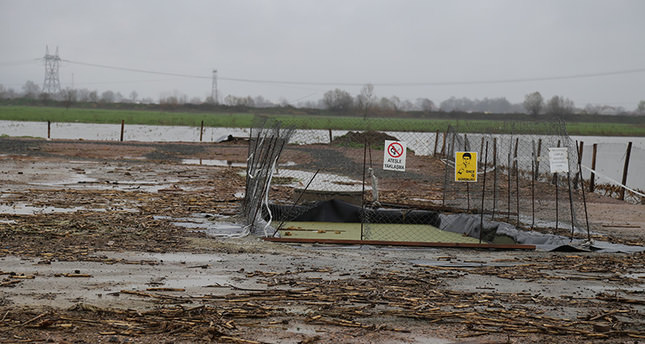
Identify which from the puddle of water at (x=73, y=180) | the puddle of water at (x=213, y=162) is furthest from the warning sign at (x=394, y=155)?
the puddle of water at (x=213, y=162)

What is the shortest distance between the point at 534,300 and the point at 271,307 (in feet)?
9.16

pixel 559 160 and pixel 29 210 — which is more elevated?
pixel 559 160

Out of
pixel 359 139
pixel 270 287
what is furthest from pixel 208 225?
pixel 359 139

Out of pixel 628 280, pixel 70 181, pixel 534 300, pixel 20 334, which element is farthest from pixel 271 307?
pixel 70 181

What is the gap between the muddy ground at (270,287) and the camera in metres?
5.79

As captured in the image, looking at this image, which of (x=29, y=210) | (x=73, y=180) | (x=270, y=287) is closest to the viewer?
(x=270, y=287)

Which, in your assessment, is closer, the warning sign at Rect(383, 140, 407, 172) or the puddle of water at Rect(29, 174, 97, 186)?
the warning sign at Rect(383, 140, 407, 172)

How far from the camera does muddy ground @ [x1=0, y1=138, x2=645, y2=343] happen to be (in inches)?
228

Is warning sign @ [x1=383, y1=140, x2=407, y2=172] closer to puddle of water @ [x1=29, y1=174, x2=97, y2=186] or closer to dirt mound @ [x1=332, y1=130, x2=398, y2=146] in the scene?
puddle of water @ [x1=29, y1=174, x2=97, y2=186]

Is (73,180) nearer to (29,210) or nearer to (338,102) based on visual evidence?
(29,210)

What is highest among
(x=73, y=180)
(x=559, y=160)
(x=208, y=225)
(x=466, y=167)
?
(x=559, y=160)

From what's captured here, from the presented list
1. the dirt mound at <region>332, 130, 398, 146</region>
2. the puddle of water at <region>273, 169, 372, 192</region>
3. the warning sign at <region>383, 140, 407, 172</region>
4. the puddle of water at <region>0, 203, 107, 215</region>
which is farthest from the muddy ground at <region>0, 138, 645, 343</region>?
the dirt mound at <region>332, 130, 398, 146</region>

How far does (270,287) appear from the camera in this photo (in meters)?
7.43

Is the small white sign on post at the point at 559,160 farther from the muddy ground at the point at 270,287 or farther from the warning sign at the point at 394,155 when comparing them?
the warning sign at the point at 394,155
